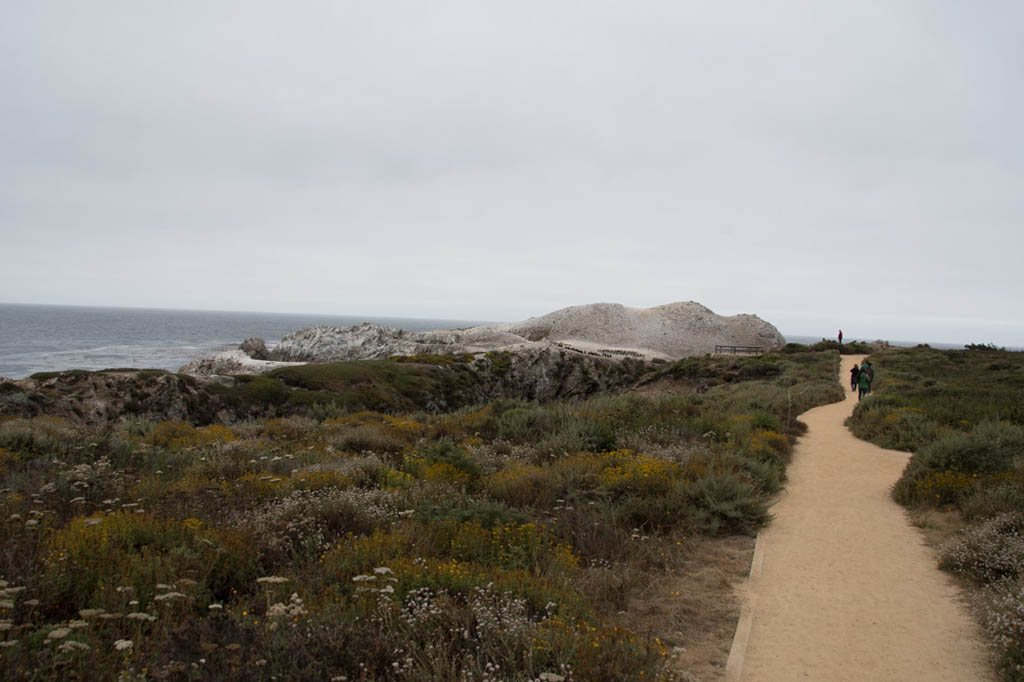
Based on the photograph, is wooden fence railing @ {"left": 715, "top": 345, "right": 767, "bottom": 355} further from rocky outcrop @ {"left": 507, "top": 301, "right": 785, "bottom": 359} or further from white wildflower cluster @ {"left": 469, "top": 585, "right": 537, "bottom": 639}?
white wildflower cluster @ {"left": 469, "top": 585, "right": 537, "bottom": 639}

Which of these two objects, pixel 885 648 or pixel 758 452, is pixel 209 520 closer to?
pixel 885 648

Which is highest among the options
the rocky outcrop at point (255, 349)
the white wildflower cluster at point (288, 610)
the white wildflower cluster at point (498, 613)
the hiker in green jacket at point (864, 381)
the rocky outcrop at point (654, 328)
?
the rocky outcrop at point (654, 328)

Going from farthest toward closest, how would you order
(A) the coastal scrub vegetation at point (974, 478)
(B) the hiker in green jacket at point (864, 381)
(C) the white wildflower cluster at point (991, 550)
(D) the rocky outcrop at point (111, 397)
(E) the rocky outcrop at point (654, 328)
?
1. (E) the rocky outcrop at point (654, 328)
2. (B) the hiker in green jacket at point (864, 381)
3. (D) the rocky outcrop at point (111, 397)
4. (C) the white wildflower cluster at point (991, 550)
5. (A) the coastal scrub vegetation at point (974, 478)

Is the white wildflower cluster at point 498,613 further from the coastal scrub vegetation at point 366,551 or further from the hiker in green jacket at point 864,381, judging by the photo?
the hiker in green jacket at point 864,381

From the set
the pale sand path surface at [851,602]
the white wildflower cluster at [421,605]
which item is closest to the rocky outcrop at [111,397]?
the white wildflower cluster at [421,605]

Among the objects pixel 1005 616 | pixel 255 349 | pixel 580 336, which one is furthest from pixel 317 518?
pixel 580 336

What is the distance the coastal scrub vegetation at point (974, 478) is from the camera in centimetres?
493

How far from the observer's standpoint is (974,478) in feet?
28.1

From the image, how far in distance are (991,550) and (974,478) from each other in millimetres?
3270

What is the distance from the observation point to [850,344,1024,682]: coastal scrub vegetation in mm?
4930

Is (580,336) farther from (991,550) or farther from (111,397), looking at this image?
(991,550)

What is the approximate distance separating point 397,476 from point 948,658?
6.34 metres

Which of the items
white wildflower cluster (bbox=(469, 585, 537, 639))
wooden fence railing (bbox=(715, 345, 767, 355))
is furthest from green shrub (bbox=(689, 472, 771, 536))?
wooden fence railing (bbox=(715, 345, 767, 355))

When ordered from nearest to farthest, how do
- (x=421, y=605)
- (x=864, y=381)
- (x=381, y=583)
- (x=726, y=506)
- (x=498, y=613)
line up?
1. (x=498, y=613)
2. (x=421, y=605)
3. (x=381, y=583)
4. (x=726, y=506)
5. (x=864, y=381)
